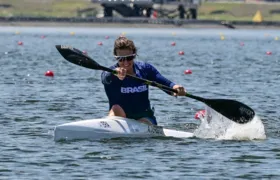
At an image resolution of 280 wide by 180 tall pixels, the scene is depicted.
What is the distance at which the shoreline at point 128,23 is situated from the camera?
99000 millimetres

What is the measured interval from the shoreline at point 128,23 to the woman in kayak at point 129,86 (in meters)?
81.1

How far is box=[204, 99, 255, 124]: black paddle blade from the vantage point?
18.7m

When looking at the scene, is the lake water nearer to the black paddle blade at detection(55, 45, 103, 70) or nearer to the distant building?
the black paddle blade at detection(55, 45, 103, 70)

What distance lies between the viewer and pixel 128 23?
101 m

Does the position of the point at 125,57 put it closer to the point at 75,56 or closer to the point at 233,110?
the point at 75,56

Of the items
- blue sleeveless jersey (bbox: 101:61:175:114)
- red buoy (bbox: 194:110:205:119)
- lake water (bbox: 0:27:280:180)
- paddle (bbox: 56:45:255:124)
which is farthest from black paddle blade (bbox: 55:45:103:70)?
red buoy (bbox: 194:110:205:119)

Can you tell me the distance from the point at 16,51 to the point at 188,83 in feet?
82.7

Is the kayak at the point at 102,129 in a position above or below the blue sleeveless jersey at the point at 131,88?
below

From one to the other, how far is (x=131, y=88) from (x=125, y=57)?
2.09 feet

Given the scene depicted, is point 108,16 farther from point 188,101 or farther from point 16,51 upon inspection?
point 188,101

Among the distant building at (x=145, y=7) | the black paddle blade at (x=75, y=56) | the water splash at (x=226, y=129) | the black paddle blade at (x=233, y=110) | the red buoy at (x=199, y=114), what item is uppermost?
the black paddle blade at (x=75, y=56)

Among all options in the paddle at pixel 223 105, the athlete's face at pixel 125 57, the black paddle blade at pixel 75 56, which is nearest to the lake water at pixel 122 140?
the paddle at pixel 223 105

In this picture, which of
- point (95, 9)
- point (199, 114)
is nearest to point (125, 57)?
point (199, 114)

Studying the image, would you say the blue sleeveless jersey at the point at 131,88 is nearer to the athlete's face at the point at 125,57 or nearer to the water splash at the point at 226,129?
the athlete's face at the point at 125,57
